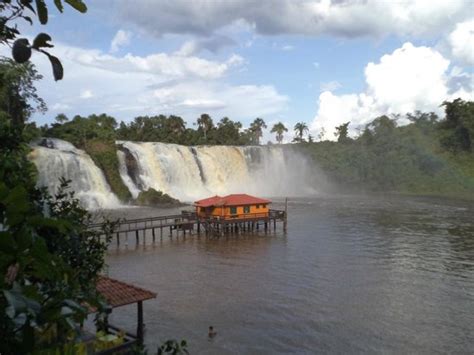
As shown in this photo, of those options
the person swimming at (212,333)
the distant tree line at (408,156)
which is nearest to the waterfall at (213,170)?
the distant tree line at (408,156)

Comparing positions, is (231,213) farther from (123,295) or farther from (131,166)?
(123,295)

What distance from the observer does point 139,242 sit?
32.0 meters

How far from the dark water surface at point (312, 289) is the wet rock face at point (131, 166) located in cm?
1976

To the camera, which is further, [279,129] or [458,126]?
[279,129]

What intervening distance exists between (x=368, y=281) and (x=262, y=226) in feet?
57.9

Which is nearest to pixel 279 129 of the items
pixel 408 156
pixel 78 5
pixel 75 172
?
pixel 408 156

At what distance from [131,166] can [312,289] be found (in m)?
35.2

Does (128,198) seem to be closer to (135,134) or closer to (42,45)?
(135,134)

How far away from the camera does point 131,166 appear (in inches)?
2046

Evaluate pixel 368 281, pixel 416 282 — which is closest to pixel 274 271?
pixel 368 281

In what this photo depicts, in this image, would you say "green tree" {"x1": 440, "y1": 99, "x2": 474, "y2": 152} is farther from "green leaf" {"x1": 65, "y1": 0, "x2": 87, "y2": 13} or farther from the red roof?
"green leaf" {"x1": 65, "y1": 0, "x2": 87, "y2": 13}

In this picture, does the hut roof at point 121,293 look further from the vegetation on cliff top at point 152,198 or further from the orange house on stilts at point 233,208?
the vegetation on cliff top at point 152,198

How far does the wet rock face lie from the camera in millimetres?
51406

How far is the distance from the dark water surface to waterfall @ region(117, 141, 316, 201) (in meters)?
20.9
